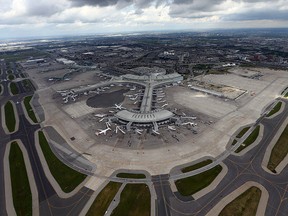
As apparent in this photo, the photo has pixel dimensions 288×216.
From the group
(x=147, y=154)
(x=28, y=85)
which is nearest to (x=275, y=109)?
(x=147, y=154)

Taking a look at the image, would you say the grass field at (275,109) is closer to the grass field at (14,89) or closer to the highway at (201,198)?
the highway at (201,198)

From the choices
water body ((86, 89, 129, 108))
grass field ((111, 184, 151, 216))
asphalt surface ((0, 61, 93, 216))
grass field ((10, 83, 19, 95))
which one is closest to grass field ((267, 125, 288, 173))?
grass field ((111, 184, 151, 216))

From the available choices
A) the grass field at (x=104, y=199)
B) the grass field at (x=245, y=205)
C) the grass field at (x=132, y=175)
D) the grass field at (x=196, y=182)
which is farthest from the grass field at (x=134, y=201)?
the grass field at (x=245, y=205)

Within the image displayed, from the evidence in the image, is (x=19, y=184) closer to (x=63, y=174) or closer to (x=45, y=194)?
(x=45, y=194)

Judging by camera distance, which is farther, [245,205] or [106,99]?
[106,99]

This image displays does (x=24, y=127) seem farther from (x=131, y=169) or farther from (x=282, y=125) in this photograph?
(x=282, y=125)

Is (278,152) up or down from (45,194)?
down
